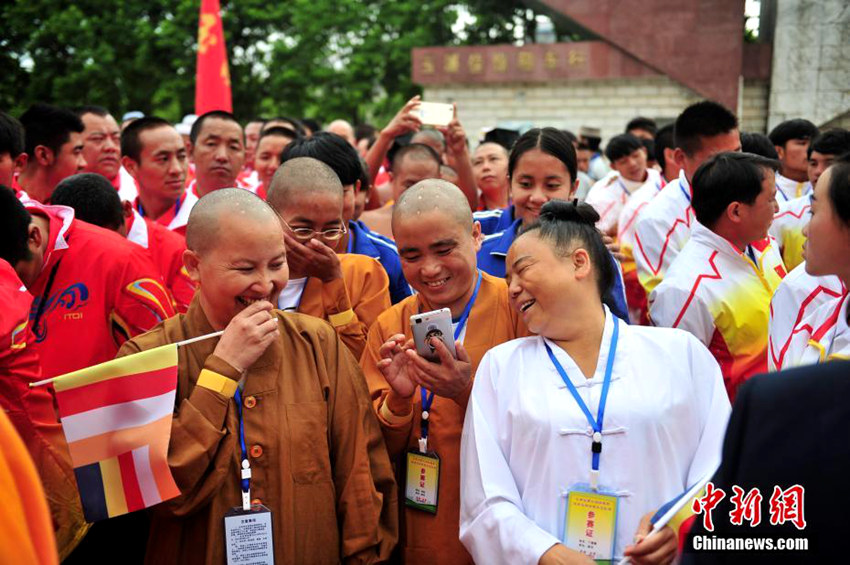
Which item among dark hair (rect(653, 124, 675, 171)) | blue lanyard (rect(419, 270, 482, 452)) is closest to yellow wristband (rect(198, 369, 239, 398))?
blue lanyard (rect(419, 270, 482, 452))

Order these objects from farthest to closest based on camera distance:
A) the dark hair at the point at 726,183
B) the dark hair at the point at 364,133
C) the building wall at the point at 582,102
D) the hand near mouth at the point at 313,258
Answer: the building wall at the point at 582,102 → the dark hair at the point at 364,133 → the dark hair at the point at 726,183 → the hand near mouth at the point at 313,258

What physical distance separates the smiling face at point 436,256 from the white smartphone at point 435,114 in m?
2.09

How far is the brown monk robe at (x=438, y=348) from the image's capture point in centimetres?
259

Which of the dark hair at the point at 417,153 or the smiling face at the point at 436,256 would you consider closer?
the smiling face at the point at 436,256

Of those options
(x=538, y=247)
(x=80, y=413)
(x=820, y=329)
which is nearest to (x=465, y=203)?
(x=538, y=247)

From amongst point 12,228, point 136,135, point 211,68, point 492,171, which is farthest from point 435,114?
point 211,68

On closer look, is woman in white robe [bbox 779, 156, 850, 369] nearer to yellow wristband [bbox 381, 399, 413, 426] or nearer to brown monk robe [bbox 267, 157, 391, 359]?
yellow wristband [bbox 381, 399, 413, 426]

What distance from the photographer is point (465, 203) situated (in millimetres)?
3016

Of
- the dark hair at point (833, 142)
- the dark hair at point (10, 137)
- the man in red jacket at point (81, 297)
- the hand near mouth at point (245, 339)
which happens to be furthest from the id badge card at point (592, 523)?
the dark hair at point (833, 142)

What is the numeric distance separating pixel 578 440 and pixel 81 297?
2008 millimetres

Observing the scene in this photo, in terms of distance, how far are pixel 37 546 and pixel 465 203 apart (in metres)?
2.04

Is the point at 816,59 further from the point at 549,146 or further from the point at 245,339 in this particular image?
the point at 245,339

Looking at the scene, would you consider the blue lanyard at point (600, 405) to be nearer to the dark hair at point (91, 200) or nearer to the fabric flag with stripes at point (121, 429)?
the fabric flag with stripes at point (121, 429)

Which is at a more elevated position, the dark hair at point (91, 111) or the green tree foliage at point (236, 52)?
the green tree foliage at point (236, 52)
